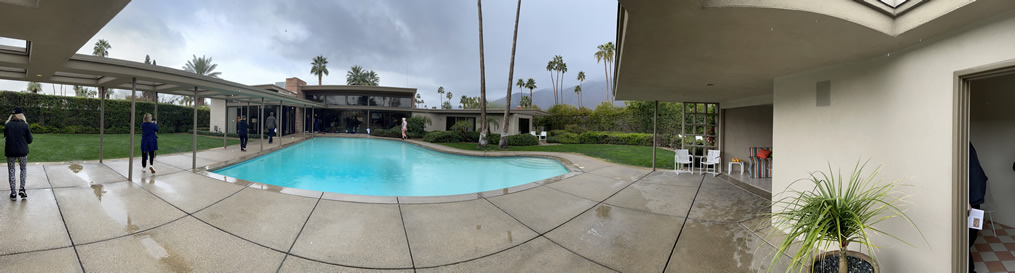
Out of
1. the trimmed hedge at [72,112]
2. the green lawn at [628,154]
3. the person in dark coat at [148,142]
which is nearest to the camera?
the person in dark coat at [148,142]

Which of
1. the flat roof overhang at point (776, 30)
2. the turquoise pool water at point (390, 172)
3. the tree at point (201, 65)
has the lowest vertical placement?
→ the turquoise pool water at point (390, 172)

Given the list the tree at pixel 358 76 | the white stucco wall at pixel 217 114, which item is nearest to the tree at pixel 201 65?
the tree at pixel 358 76

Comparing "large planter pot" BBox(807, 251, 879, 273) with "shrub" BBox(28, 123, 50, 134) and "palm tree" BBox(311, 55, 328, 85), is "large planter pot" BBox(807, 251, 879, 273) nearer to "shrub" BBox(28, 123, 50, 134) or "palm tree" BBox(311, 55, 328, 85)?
"shrub" BBox(28, 123, 50, 134)

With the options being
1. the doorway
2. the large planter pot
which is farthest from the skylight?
the large planter pot

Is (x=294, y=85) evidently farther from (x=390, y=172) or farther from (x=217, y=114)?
(x=390, y=172)

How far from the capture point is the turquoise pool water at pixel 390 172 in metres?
7.36

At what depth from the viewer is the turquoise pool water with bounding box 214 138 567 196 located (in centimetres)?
736

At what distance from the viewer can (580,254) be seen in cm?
311

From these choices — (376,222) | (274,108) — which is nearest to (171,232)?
(376,222)

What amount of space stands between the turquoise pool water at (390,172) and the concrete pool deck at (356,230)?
2.17 metres

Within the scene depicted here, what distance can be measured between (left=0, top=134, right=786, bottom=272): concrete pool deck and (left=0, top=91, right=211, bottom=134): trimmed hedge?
50.8ft

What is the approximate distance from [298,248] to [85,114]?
22.9 m

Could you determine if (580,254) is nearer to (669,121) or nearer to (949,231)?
(949,231)

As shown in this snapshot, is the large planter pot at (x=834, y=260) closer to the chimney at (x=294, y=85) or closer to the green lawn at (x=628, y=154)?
the green lawn at (x=628, y=154)
